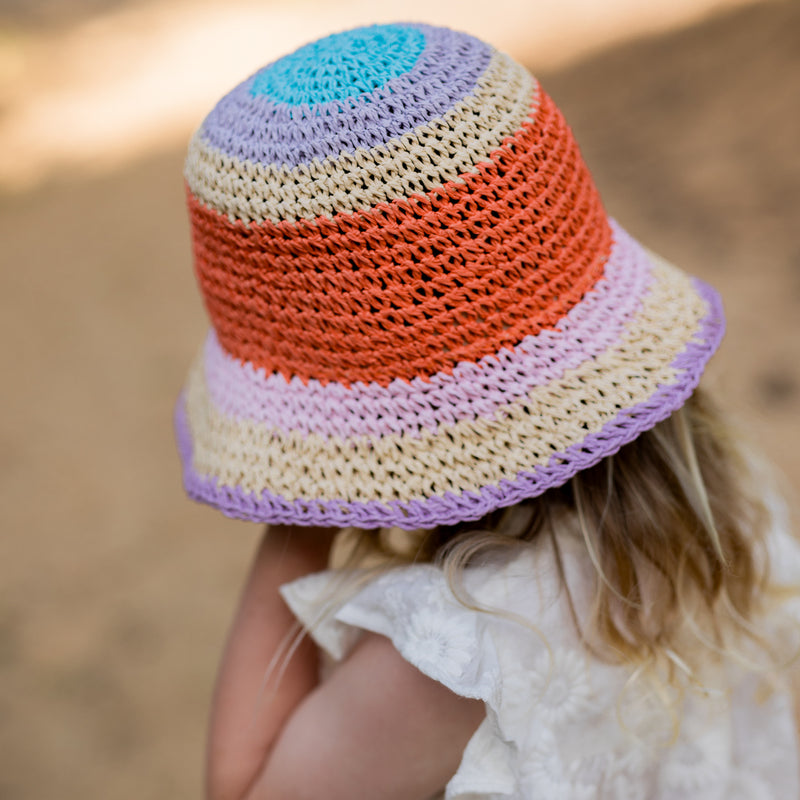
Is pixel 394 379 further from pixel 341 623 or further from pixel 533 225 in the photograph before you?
pixel 341 623

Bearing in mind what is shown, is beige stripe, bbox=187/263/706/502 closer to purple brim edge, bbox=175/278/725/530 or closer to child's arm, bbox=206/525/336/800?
purple brim edge, bbox=175/278/725/530

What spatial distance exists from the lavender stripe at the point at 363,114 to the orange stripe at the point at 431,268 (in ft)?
0.26

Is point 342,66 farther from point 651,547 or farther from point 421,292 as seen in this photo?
A: point 651,547

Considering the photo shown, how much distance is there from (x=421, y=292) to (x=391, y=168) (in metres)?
0.14

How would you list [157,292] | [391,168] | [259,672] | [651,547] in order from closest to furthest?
[391,168]
[651,547]
[259,672]
[157,292]

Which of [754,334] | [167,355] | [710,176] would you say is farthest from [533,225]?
[710,176]

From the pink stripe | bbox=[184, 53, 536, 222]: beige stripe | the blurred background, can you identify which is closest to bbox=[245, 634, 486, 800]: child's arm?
the pink stripe

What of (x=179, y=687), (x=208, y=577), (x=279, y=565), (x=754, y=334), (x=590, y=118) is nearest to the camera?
(x=279, y=565)

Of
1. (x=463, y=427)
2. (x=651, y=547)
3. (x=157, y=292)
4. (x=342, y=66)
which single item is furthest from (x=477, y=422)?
(x=157, y=292)

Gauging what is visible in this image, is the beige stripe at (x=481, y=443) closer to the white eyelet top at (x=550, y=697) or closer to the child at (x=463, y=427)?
the child at (x=463, y=427)

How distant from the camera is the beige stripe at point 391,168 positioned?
0.93 m

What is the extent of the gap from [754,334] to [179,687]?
94.8 inches

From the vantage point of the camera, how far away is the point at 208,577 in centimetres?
289

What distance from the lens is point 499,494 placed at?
0.97 meters
